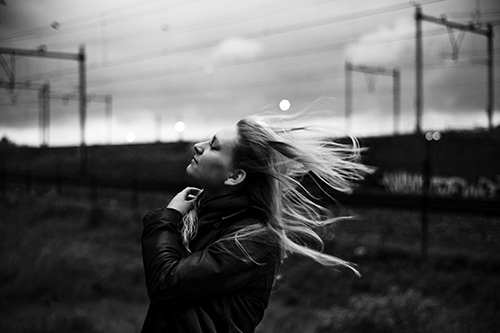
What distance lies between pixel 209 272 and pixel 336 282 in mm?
7456

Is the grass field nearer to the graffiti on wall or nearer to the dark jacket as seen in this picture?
the graffiti on wall

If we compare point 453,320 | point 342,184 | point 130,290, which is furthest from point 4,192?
point 342,184

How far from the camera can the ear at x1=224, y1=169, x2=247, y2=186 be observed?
79.9 inches

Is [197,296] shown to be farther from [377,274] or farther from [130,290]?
[130,290]

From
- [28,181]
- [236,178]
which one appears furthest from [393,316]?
[28,181]

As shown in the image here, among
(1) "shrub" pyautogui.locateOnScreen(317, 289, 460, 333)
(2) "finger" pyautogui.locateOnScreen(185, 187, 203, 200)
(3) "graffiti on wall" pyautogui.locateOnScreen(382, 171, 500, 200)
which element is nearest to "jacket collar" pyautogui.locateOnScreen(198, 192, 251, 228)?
(2) "finger" pyautogui.locateOnScreen(185, 187, 203, 200)

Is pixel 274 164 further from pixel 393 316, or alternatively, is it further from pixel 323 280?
pixel 323 280

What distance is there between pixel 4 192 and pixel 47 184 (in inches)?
80.4

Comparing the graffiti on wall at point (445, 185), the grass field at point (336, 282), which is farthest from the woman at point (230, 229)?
the graffiti on wall at point (445, 185)

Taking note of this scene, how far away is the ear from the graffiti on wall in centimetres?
1259

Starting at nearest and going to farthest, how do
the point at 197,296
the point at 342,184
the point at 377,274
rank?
the point at 197,296 < the point at 342,184 < the point at 377,274

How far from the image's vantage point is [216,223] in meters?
2.01

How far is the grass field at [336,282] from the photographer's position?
285 inches

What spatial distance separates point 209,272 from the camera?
1.80m
